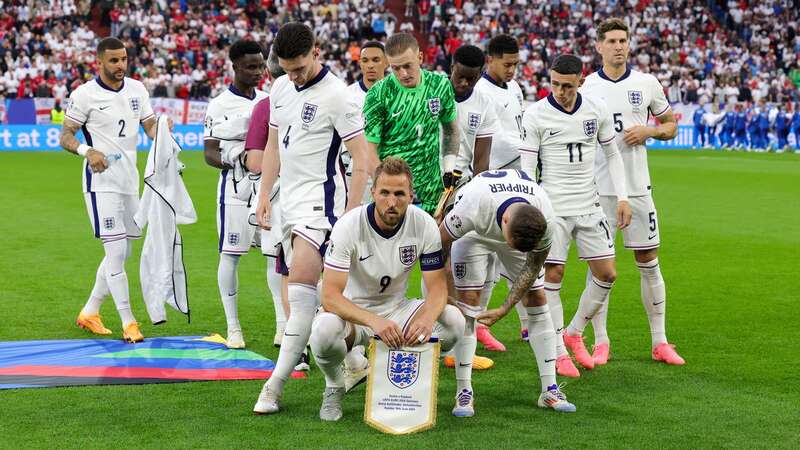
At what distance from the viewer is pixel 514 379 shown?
21.5ft

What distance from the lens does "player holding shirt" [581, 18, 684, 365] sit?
7125 millimetres

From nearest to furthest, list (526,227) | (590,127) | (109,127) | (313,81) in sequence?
(526,227) < (313,81) < (590,127) < (109,127)

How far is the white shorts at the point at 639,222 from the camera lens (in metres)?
7.12

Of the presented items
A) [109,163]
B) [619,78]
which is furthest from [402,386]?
[109,163]

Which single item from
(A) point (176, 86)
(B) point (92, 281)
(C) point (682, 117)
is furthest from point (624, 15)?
(B) point (92, 281)

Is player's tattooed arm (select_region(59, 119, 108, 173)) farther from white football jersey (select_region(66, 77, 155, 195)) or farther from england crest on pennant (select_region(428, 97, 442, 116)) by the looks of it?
england crest on pennant (select_region(428, 97, 442, 116))

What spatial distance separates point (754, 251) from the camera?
12.4 metres

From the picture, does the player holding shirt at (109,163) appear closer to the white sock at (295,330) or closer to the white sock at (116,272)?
the white sock at (116,272)

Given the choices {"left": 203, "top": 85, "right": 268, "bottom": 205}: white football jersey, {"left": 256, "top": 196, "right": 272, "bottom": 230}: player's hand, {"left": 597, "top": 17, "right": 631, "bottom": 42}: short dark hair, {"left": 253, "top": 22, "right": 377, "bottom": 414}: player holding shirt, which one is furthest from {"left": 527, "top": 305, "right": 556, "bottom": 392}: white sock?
{"left": 203, "top": 85, "right": 268, "bottom": 205}: white football jersey

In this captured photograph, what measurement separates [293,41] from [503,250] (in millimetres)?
1705

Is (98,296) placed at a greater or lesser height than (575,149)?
lesser

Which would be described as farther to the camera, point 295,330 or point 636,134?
point 636,134

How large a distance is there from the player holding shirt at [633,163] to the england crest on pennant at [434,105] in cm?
129

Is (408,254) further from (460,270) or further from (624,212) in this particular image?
(624,212)
